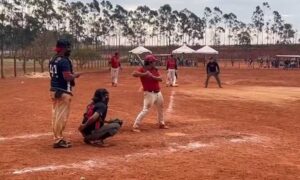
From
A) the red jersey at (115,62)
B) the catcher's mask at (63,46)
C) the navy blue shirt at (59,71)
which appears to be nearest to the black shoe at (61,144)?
the navy blue shirt at (59,71)

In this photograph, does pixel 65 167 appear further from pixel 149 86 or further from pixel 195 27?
pixel 195 27

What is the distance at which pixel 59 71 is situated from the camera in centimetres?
926

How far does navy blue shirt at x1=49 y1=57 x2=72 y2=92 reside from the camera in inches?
363

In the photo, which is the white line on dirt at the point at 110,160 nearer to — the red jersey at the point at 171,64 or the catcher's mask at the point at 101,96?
the catcher's mask at the point at 101,96

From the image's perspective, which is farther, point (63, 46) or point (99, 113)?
point (99, 113)

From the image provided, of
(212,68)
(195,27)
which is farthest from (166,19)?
(212,68)

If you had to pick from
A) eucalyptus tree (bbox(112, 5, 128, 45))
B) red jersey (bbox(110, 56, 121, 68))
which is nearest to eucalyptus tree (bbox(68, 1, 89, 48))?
eucalyptus tree (bbox(112, 5, 128, 45))

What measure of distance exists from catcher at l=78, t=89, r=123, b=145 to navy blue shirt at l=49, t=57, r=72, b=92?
1.80ft

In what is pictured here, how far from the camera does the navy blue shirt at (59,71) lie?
9.22 m

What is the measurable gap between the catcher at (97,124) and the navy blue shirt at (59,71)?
1.80 feet

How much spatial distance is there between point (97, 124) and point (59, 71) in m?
1.16

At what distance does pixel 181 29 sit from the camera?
116438mm

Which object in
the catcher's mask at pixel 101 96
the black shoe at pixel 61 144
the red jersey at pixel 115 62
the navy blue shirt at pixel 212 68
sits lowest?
the black shoe at pixel 61 144

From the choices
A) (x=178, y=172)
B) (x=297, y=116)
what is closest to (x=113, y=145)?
(x=178, y=172)
